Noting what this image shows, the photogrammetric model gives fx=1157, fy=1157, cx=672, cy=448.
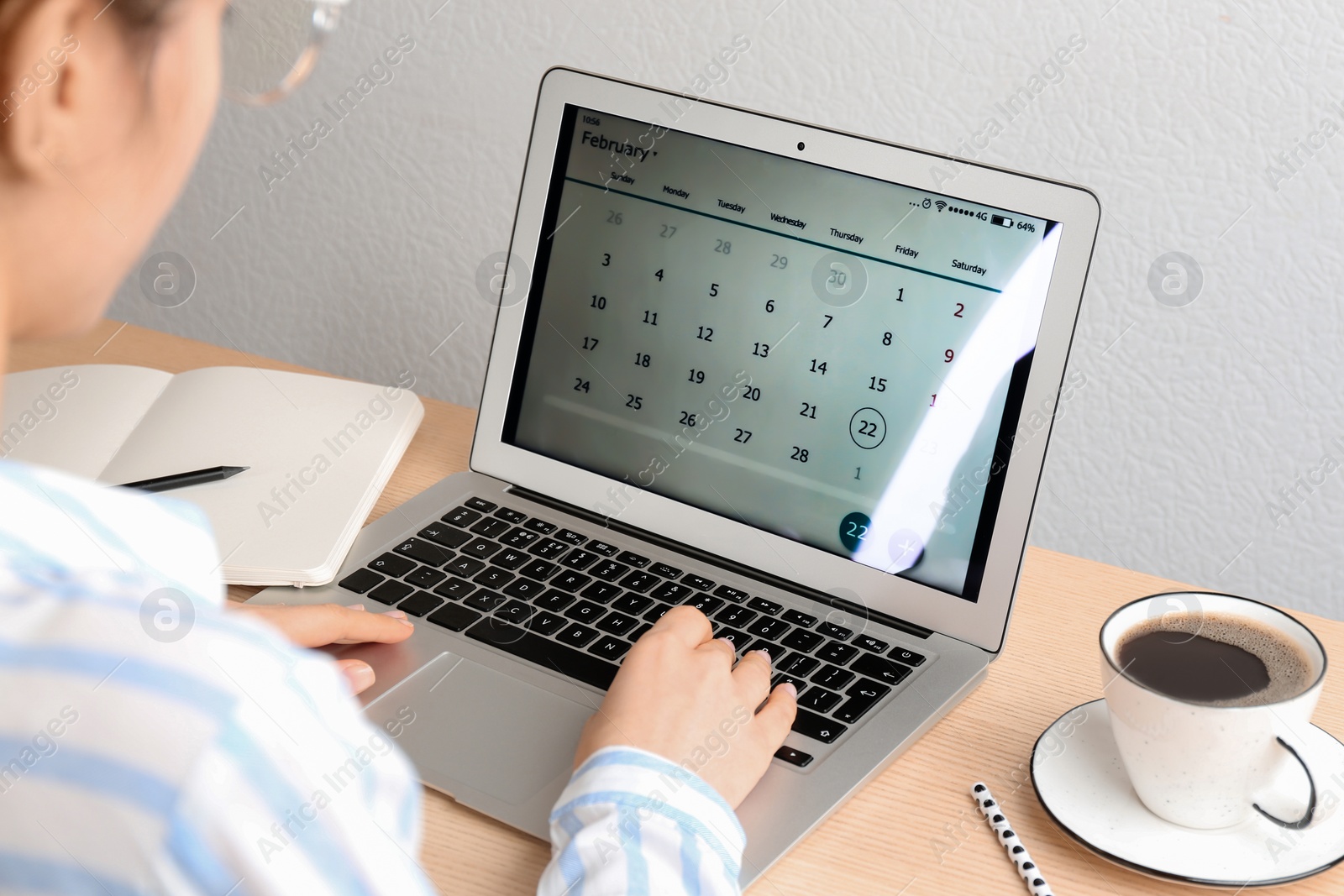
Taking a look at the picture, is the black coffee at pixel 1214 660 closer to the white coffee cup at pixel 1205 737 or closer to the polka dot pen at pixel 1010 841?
the white coffee cup at pixel 1205 737

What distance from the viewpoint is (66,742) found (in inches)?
14.5

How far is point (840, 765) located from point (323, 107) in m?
1.10

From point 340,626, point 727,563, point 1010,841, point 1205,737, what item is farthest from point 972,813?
point 340,626

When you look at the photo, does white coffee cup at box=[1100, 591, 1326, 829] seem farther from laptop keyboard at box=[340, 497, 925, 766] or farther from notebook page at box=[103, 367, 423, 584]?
notebook page at box=[103, 367, 423, 584]

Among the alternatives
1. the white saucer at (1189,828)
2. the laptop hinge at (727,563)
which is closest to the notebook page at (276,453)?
the laptop hinge at (727,563)

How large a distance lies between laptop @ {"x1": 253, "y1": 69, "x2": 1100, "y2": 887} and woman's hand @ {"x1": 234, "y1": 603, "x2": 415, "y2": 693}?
0.05ft

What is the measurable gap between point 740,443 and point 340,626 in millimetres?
292

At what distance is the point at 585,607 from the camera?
2.47 ft

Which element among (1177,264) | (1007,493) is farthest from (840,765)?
(1177,264)

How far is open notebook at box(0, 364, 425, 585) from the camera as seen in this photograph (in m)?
0.80

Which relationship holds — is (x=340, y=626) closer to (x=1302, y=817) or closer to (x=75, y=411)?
(x=75, y=411)

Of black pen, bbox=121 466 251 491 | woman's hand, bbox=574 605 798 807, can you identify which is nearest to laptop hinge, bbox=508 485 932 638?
woman's hand, bbox=574 605 798 807

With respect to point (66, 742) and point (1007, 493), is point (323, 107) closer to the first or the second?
point (1007, 493)

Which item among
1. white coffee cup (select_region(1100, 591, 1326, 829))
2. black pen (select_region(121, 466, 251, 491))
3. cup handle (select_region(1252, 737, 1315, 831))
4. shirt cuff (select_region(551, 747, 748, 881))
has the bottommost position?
black pen (select_region(121, 466, 251, 491))
